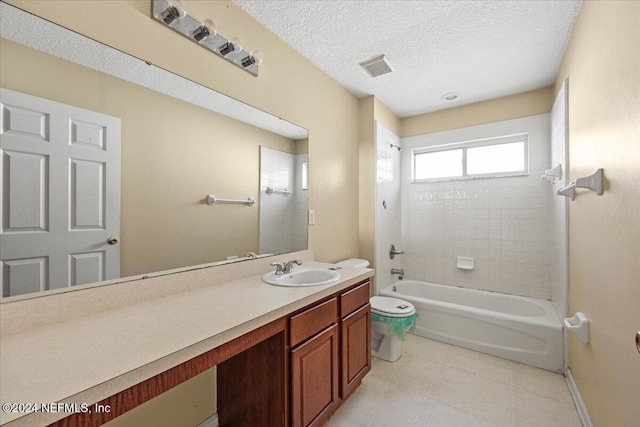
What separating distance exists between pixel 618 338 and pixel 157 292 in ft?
6.66

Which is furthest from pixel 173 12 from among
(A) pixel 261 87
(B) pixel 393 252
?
(B) pixel 393 252

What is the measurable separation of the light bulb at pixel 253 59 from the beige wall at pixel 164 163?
36cm

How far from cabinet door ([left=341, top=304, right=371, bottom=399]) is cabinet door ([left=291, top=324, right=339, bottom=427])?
86mm

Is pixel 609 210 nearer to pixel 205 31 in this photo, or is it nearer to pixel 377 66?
pixel 377 66

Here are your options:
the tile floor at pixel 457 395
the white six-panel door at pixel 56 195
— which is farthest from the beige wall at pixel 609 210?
the white six-panel door at pixel 56 195

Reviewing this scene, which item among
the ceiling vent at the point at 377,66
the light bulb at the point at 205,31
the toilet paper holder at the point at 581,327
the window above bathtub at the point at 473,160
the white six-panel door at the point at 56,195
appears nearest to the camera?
the white six-panel door at the point at 56,195

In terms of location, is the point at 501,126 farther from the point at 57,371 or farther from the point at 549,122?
the point at 57,371

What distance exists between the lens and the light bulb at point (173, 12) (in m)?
1.27

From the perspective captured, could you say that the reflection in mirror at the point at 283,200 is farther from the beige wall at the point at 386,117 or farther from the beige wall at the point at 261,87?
the beige wall at the point at 386,117

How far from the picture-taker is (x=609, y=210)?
1204 millimetres

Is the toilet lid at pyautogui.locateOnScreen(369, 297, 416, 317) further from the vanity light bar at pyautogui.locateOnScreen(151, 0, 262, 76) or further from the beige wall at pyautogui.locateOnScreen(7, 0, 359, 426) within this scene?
the vanity light bar at pyautogui.locateOnScreen(151, 0, 262, 76)

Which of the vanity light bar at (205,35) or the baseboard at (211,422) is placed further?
the baseboard at (211,422)

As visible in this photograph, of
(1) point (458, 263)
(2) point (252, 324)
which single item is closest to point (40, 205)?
(2) point (252, 324)

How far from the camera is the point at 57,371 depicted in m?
0.66
